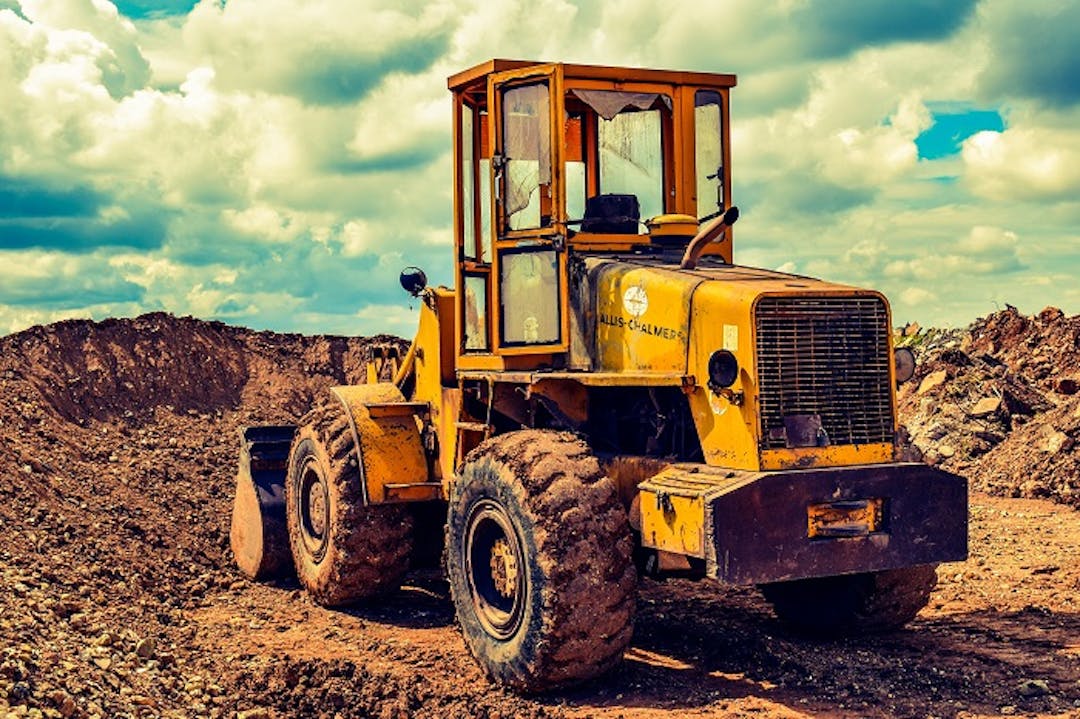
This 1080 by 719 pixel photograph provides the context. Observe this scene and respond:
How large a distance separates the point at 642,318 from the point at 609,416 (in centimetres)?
82

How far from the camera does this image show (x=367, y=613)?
1000 centimetres

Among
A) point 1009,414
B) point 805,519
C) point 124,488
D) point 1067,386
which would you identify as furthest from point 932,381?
point 805,519

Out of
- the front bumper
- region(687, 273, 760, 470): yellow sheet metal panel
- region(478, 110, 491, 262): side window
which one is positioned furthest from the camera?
region(478, 110, 491, 262): side window

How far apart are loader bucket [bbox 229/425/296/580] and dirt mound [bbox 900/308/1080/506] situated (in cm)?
1015

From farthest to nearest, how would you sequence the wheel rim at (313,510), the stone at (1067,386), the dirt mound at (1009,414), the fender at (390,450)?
the stone at (1067,386), the dirt mound at (1009,414), the wheel rim at (313,510), the fender at (390,450)

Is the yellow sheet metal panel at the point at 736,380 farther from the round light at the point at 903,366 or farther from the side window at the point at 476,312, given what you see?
the side window at the point at 476,312

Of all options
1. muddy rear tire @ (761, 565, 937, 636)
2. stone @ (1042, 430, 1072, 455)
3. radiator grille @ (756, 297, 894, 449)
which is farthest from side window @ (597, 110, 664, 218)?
stone @ (1042, 430, 1072, 455)

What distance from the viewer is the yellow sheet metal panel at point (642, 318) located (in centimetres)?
738

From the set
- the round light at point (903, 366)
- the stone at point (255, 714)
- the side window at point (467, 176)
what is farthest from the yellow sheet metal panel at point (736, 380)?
the stone at point (255, 714)

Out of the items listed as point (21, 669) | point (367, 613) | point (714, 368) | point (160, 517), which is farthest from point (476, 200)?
point (160, 517)

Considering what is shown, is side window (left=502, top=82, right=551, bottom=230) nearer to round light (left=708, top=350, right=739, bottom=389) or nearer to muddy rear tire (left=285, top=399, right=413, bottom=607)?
round light (left=708, top=350, right=739, bottom=389)

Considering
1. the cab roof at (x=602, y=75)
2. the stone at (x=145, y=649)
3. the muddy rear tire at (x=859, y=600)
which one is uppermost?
the cab roof at (x=602, y=75)

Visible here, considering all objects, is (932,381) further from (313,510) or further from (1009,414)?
(313,510)

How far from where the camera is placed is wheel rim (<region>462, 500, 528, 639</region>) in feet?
23.9
